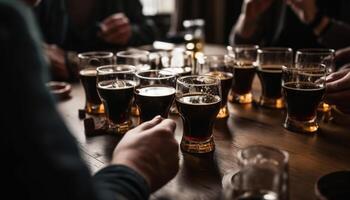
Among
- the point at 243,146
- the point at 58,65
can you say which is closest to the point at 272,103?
the point at 243,146

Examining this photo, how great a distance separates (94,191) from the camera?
57 centimetres

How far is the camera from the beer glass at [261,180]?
662 mm

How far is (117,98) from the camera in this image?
1192 millimetres

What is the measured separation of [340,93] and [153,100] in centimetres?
54

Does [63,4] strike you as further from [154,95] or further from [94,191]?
[94,191]

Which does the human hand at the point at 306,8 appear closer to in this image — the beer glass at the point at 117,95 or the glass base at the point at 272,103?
the glass base at the point at 272,103

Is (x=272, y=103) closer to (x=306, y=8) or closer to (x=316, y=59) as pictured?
(x=316, y=59)

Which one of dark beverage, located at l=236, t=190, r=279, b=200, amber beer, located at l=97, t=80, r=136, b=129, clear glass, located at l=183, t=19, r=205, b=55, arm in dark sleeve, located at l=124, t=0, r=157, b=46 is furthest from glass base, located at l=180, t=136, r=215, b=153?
arm in dark sleeve, located at l=124, t=0, r=157, b=46

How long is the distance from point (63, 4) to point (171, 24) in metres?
1.95

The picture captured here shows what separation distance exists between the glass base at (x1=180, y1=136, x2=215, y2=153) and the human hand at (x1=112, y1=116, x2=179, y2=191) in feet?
0.60

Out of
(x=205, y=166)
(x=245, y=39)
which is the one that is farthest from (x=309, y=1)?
(x=205, y=166)

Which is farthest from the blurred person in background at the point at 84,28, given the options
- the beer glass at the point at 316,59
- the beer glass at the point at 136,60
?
the beer glass at the point at 316,59

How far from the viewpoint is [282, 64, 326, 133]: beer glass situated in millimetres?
1166

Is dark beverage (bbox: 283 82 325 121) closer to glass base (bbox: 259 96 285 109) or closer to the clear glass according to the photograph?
glass base (bbox: 259 96 285 109)
